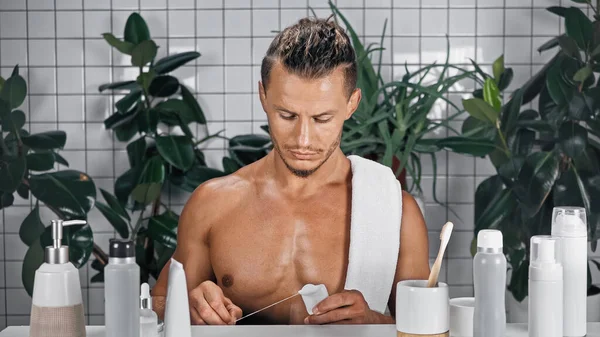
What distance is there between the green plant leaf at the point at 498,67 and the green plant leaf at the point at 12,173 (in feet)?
5.58

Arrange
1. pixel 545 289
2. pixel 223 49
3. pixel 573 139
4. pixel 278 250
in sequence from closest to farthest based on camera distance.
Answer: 1. pixel 545 289
2. pixel 278 250
3. pixel 573 139
4. pixel 223 49

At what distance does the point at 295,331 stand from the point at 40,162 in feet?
4.95

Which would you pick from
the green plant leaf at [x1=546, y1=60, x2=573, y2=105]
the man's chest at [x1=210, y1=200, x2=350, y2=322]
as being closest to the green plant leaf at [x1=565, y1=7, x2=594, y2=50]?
the green plant leaf at [x1=546, y1=60, x2=573, y2=105]

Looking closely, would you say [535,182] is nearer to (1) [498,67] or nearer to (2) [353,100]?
(1) [498,67]

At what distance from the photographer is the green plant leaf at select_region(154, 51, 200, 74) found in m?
2.98

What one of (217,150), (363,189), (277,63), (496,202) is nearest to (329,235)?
(363,189)

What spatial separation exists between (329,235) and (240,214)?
0.73 ft

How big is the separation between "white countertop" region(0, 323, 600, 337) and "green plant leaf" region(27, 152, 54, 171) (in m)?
1.22

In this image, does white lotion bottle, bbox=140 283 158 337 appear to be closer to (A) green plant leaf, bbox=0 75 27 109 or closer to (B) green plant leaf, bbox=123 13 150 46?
(A) green plant leaf, bbox=0 75 27 109

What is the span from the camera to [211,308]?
1.69m

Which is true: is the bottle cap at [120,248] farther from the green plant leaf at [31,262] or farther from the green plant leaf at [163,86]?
the green plant leaf at [163,86]

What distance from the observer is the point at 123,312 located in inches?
49.9

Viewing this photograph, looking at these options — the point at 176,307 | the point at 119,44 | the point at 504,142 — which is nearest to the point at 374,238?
the point at 176,307

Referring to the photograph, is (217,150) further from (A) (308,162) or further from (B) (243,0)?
(A) (308,162)
